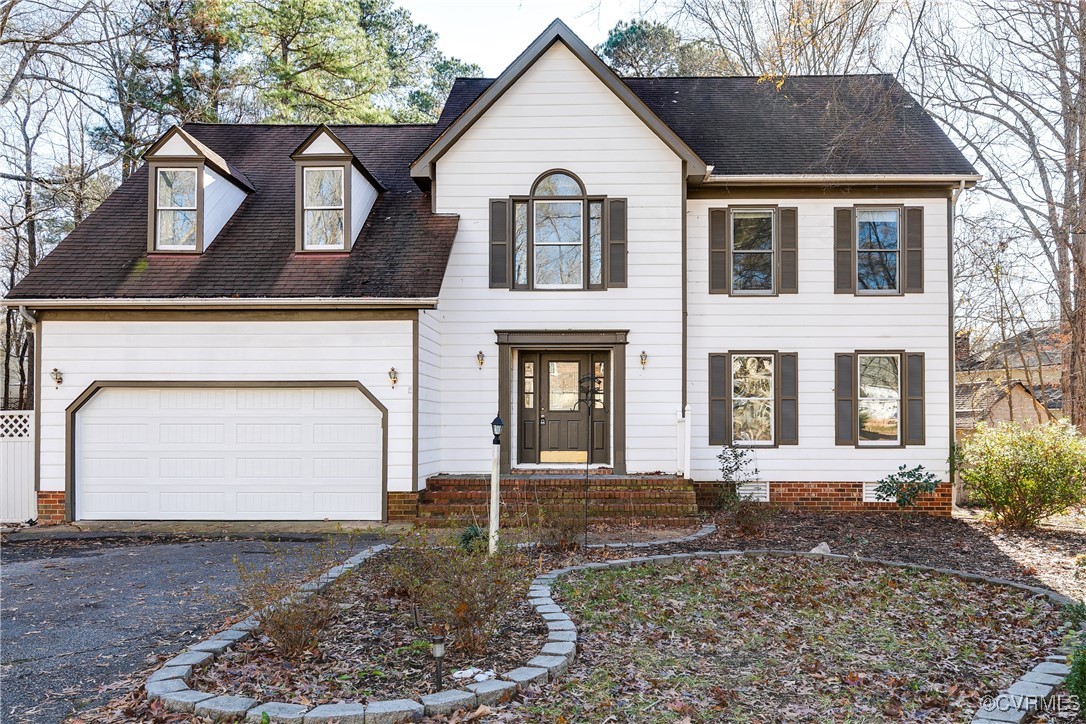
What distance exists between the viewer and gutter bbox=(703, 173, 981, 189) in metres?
12.7

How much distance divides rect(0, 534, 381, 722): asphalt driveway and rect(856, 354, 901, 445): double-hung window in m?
8.45

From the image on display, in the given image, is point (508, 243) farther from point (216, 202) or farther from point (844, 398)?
point (844, 398)

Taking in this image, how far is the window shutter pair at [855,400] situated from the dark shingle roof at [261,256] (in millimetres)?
7059

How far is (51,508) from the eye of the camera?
11.3 m

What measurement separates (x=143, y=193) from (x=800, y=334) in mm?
12142

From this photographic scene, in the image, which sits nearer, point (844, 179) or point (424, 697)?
point (424, 697)

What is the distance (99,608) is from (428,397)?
5.72 meters

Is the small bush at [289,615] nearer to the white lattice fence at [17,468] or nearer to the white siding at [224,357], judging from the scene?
the white siding at [224,357]

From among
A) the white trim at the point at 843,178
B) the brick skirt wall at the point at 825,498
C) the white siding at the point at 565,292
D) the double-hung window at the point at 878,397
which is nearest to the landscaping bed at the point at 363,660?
the white siding at the point at 565,292

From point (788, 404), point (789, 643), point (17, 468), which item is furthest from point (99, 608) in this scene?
point (788, 404)

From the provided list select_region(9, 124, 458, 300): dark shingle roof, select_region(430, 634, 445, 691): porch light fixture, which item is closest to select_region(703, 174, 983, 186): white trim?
select_region(9, 124, 458, 300): dark shingle roof

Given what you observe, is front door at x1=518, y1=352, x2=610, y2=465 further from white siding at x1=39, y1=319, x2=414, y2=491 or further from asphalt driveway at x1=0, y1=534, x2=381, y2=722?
asphalt driveway at x1=0, y1=534, x2=381, y2=722

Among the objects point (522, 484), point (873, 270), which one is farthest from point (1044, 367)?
point (522, 484)

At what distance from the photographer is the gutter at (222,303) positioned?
1102 cm
